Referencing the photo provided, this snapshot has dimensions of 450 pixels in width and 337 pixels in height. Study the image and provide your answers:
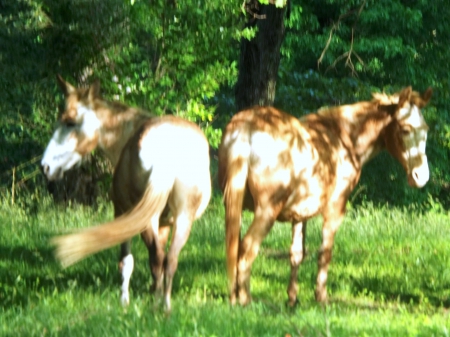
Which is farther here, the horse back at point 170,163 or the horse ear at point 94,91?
the horse ear at point 94,91

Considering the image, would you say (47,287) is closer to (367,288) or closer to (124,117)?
(124,117)

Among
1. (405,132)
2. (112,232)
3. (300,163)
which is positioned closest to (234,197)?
(300,163)

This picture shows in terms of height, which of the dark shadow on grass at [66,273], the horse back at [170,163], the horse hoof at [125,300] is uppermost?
the horse back at [170,163]

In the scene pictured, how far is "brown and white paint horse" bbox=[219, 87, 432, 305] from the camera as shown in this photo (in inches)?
321

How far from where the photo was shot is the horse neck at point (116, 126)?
834 centimetres

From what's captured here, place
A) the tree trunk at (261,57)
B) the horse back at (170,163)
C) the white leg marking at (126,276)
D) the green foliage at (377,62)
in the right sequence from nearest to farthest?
the horse back at (170,163), the white leg marking at (126,276), the tree trunk at (261,57), the green foliage at (377,62)

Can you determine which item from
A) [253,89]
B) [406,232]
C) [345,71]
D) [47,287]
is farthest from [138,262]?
[345,71]

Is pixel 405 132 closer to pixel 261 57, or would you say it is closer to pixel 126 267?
pixel 126 267

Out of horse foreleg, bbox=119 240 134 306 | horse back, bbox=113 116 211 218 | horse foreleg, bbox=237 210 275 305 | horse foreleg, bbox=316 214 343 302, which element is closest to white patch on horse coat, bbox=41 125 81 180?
horse back, bbox=113 116 211 218

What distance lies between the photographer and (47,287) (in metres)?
8.77

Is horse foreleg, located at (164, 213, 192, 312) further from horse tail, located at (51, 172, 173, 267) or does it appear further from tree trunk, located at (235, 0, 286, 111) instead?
tree trunk, located at (235, 0, 286, 111)

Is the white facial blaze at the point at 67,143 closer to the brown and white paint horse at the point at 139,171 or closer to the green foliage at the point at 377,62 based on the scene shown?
the brown and white paint horse at the point at 139,171

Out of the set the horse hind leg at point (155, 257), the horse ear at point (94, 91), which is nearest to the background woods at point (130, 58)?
the horse ear at point (94, 91)

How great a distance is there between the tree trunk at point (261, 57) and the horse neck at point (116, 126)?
6195 mm
